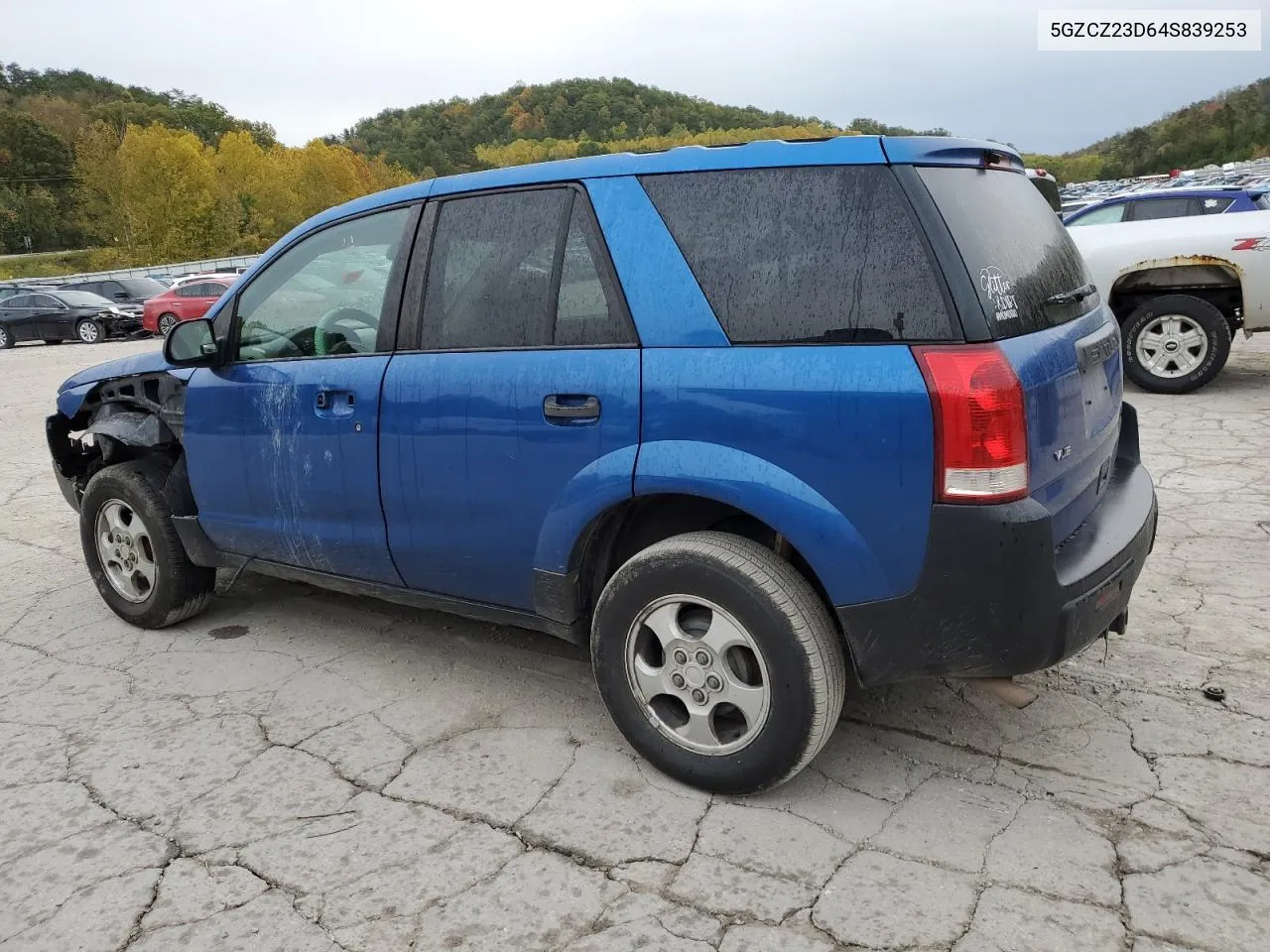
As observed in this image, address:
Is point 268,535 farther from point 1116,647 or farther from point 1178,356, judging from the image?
point 1178,356

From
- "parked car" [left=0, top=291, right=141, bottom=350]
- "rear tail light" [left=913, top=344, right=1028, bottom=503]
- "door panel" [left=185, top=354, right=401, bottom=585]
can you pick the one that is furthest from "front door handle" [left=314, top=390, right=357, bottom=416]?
"parked car" [left=0, top=291, right=141, bottom=350]

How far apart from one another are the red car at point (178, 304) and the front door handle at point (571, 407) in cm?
2096

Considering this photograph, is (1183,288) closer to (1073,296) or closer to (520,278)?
(1073,296)

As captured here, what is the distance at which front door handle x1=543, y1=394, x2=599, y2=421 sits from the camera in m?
2.74

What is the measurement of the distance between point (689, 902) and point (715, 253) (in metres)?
1.67

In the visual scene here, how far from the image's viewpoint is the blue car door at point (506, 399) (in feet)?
9.04

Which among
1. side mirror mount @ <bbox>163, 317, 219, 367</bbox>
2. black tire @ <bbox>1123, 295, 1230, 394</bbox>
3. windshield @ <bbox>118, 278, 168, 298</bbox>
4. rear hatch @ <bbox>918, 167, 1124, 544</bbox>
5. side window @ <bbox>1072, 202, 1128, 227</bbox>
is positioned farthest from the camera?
windshield @ <bbox>118, 278, 168, 298</bbox>

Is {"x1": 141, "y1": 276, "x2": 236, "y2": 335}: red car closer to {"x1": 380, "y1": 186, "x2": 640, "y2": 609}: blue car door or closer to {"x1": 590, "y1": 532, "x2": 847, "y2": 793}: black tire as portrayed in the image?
{"x1": 380, "y1": 186, "x2": 640, "y2": 609}: blue car door

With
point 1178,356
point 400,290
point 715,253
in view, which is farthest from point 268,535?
point 1178,356

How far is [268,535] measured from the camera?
3.73 metres

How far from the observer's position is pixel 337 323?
3.45 meters

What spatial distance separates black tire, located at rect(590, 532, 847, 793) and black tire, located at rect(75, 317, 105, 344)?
73.6 feet

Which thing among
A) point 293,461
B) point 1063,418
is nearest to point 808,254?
point 1063,418

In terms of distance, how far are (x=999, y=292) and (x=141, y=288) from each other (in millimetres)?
25868
